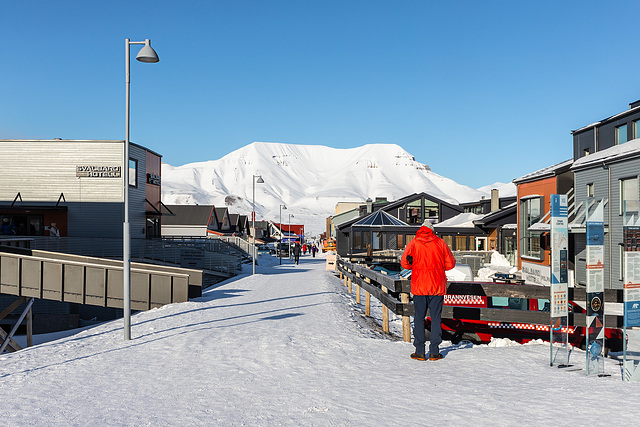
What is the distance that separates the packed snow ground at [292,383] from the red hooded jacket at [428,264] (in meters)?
1.07

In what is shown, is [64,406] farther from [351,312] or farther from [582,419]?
[351,312]

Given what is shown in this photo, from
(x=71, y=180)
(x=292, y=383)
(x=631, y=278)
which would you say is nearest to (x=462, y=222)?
(x=71, y=180)

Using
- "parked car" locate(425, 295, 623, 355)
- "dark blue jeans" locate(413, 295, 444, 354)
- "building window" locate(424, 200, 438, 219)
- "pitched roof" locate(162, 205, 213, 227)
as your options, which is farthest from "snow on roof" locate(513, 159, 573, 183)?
"pitched roof" locate(162, 205, 213, 227)

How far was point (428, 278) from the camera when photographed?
7172 mm

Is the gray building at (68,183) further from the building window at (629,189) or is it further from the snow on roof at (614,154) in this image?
the building window at (629,189)

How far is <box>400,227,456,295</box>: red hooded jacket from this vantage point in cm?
717

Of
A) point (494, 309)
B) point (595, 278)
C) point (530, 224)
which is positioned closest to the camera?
point (595, 278)

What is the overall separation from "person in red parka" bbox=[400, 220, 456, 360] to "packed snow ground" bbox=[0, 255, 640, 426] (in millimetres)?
400

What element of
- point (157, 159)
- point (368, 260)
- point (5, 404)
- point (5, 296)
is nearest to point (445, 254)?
point (5, 404)

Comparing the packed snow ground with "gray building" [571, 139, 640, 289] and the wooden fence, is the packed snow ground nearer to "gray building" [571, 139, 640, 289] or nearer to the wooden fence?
the wooden fence

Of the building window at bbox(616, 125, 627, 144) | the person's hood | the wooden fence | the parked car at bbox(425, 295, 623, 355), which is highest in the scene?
the building window at bbox(616, 125, 627, 144)

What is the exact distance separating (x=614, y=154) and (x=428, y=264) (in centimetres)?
2129

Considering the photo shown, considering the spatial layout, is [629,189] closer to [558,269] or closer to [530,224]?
[530,224]

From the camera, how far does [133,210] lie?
3753 cm
